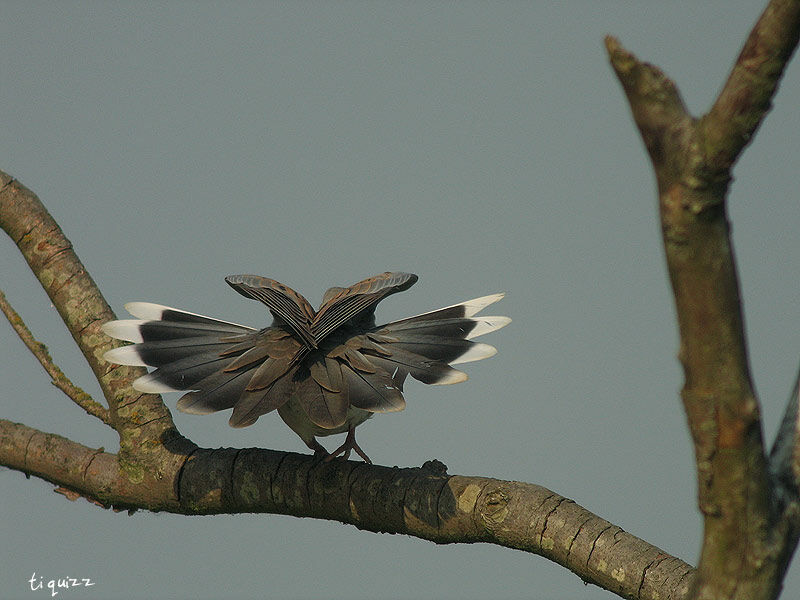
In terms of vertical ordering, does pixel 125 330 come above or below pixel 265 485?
above

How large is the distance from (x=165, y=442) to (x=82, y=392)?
1.77ft

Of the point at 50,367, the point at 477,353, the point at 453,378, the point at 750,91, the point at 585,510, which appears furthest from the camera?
the point at 50,367

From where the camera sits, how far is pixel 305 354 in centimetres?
269

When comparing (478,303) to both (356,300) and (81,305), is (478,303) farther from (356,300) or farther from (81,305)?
(81,305)

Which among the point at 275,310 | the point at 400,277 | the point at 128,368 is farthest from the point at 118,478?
the point at 400,277

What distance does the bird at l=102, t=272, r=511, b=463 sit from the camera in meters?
2.60

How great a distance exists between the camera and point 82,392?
327 cm

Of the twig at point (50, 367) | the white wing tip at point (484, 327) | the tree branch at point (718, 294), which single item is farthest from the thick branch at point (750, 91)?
the twig at point (50, 367)

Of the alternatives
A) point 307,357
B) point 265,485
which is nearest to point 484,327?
point 307,357

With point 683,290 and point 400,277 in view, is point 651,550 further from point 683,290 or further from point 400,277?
Result: point 400,277

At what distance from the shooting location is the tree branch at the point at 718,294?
4.21 feet

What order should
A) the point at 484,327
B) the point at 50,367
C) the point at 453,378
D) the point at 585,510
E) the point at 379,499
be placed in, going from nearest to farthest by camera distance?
1. the point at 585,510
2. the point at 379,499
3. the point at 453,378
4. the point at 484,327
5. the point at 50,367

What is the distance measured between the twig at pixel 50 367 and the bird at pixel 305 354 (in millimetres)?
359

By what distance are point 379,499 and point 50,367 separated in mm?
1540
